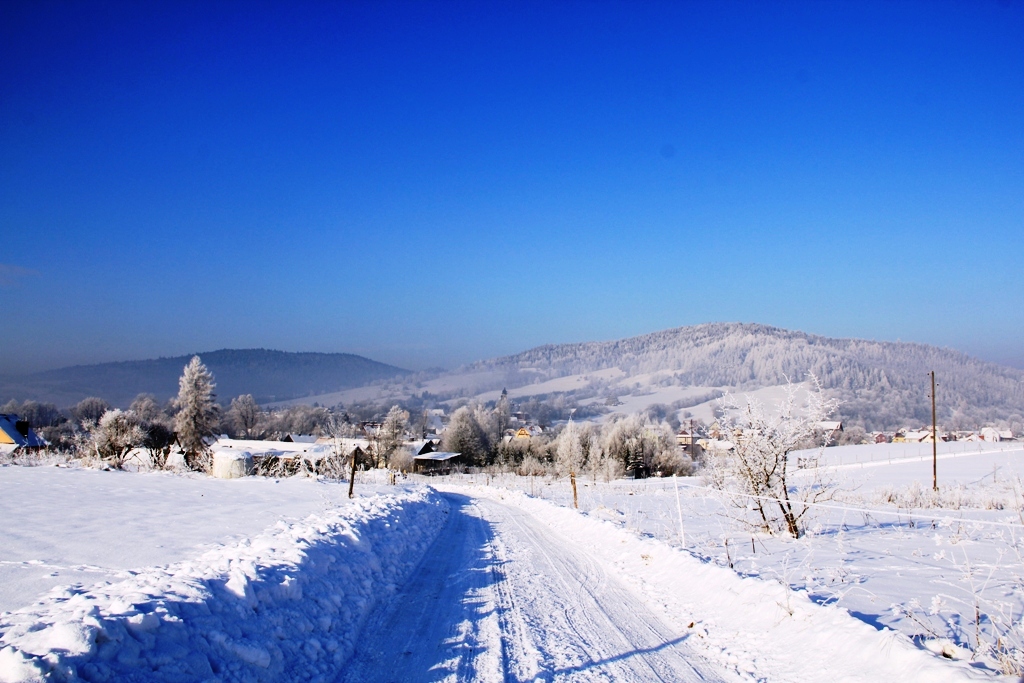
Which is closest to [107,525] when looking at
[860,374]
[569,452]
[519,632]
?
[519,632]

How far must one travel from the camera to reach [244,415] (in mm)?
107562

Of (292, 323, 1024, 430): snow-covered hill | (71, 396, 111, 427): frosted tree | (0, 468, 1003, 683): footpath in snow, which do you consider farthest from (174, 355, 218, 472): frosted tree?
(71, 396, 111, 427): frosted tree

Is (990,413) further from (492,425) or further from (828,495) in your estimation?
(828,495)

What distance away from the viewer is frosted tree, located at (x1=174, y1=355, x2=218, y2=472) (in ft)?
164

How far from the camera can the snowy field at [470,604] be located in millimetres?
4426

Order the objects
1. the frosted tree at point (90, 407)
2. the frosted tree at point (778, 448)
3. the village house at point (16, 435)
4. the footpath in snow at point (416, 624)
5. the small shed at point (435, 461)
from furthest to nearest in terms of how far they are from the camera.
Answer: the frosted tree at point (90, 407)
the small shed at point (435, 461)
the village house at point (16, 435)
the frosted tree at point (778, 448)
the footpath in snow at point (416, 624)

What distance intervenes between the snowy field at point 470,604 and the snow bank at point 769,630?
0.08ft

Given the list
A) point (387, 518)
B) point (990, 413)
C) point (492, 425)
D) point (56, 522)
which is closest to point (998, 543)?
point (387, 518)

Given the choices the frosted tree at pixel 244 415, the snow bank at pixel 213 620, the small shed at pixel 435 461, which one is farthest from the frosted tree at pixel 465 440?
the snow bank at pixel 213 620

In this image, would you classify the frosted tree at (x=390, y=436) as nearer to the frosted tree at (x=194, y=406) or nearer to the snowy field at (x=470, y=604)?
the frosted tree at (x=194, y=406)

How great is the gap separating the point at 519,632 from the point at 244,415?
113172mm

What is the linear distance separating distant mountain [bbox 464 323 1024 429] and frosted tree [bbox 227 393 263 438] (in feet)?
294

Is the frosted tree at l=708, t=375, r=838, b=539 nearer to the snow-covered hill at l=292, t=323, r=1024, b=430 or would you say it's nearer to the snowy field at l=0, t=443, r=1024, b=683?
the snowy field at l=0, t=443, r=1024, b=683

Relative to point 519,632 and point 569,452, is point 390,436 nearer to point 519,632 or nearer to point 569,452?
point 569,452
